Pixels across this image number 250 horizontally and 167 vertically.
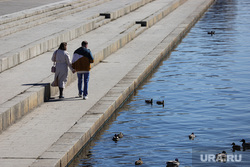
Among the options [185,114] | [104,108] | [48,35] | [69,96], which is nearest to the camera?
[104,108]

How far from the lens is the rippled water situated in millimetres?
13406

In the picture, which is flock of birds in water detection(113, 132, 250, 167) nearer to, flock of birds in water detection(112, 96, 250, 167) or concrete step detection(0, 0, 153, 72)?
flock of birds in water detection(112, 96, 250, 167)

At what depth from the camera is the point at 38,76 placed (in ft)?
60.2

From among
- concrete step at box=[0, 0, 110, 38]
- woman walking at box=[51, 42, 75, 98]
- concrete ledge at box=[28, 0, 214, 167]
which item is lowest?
concrete ledge at box=[28, 0, 214, 167]

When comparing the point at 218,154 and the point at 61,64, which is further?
the point at 61,64

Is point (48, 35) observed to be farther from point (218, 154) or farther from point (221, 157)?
point (221, 157)

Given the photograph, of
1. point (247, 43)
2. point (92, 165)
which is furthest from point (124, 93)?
point (247, 43)

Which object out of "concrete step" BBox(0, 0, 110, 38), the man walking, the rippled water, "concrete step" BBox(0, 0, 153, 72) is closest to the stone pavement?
"concrete step" BBox(0, 0, 153, 72)

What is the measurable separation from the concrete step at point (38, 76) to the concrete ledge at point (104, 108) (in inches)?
57.4

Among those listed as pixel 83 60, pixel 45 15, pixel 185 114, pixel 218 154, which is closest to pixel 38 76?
pixel 83 60

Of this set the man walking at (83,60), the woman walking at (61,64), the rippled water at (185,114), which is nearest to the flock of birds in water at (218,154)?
the rippled water at (185,114)

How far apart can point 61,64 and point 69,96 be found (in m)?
0.98

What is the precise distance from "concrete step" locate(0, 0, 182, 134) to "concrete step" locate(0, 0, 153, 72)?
263 millimetres

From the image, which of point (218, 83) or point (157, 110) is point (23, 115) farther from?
point (218, 83)
